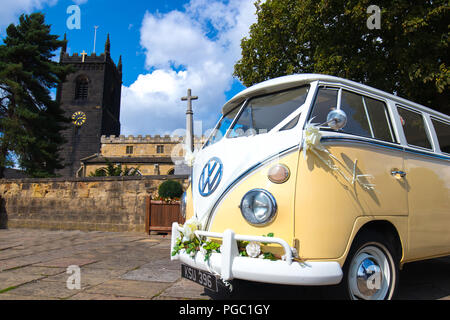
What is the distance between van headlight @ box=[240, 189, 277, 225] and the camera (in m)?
2.53

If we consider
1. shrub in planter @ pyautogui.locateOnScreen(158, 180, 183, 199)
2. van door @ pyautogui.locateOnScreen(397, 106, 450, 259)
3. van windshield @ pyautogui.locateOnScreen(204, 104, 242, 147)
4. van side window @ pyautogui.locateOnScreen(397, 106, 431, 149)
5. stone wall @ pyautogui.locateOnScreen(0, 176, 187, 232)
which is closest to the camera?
van door @ pyautogui.locateOnScreen(397, 106, 450, 259)

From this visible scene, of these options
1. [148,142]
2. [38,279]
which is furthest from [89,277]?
[148,142]

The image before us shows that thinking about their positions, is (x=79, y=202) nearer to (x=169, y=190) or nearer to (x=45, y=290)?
(x=169, y=190)

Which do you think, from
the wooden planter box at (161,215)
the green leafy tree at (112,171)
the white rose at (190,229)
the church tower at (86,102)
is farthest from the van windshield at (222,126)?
the church tower at (86,102)

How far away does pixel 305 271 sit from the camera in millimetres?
2324

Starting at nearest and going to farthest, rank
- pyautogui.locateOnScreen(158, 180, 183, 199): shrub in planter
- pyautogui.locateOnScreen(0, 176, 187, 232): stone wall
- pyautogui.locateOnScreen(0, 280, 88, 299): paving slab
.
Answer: pyautogui.locateOnScreen(0, 280, 88, 299): paving slab → pyautogui.locateOnScreen(158, 180, 183, 199): shrub in planter → pyautogui.locateOnScreen(0, 176, 187, 232): stone wall

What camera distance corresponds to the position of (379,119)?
3.35 m

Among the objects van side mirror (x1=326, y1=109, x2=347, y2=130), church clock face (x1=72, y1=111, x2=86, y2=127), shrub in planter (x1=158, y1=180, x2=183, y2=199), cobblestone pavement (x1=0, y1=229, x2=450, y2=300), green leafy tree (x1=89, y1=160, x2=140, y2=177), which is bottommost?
cobblestone pavement (x1=0, y1=229, x2=450, y2=300)

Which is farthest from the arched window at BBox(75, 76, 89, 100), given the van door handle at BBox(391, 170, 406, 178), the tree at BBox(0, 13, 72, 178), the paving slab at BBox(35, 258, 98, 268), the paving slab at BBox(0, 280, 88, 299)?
the van door handle at BBox(391, 170, 406, 178)

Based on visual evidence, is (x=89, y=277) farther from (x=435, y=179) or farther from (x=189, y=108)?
(x=189, y=108)

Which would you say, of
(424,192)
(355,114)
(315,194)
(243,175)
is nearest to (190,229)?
(243,175)

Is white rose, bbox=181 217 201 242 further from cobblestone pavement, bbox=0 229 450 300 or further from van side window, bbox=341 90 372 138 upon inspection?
van side window, bbox=341 90 372 138

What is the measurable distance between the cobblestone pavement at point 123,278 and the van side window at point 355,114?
152 cm

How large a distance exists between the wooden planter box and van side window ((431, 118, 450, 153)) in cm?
638
